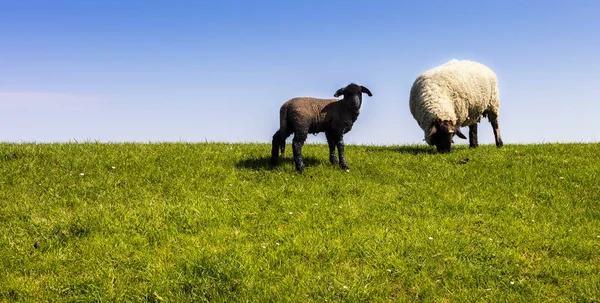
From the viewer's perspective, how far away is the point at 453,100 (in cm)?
1547

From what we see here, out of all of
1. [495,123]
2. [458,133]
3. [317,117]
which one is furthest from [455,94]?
[317,117]

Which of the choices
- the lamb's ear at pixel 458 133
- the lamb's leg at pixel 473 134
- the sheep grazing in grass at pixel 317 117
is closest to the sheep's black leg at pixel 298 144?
the sheep grazing in grass at pixel 317 117

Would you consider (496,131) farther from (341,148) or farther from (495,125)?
(341,148)

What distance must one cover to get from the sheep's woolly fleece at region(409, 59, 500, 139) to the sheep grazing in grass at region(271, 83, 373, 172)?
15.6ft

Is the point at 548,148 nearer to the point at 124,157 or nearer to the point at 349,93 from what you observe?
the point at 349,93

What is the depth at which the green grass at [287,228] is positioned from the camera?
6078 mm

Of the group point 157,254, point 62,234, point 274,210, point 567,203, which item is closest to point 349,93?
point 274,210

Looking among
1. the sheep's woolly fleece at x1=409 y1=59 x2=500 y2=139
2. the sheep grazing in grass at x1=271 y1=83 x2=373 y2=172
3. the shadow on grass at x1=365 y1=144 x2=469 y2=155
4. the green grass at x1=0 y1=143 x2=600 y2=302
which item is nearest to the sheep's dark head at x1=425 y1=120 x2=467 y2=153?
the sheep's woolly fleece at x1=409 y1=59 x2=500 y2=139

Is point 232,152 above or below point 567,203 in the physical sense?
above

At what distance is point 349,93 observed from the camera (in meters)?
10.8

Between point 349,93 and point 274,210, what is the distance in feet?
12.1

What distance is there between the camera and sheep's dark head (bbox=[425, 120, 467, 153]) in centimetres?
1455

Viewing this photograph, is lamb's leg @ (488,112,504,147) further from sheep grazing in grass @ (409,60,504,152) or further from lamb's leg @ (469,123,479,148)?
lamb's leg @ (469,123,479,148)

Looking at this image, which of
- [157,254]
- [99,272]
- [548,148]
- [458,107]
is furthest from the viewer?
[458,107]
